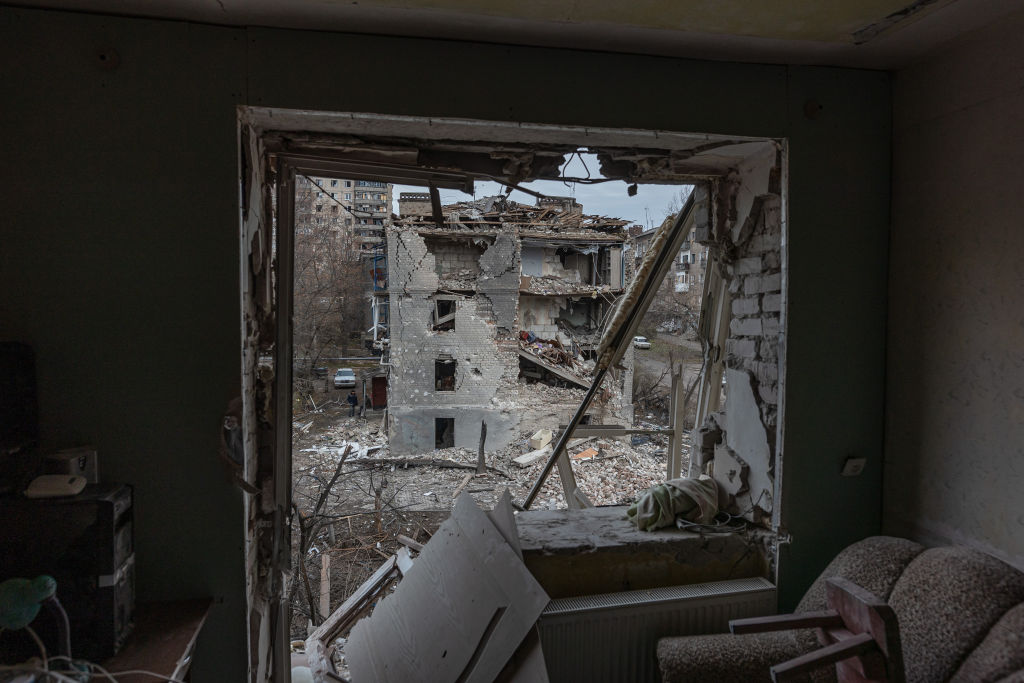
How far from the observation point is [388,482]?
24.9 feet


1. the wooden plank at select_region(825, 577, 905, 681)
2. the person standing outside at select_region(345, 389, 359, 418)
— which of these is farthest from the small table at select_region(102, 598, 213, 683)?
the person standing outside at select_region(345, 389, 359, 418)

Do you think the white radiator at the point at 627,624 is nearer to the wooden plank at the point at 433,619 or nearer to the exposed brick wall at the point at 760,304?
the wooden plank at the point at 433,619

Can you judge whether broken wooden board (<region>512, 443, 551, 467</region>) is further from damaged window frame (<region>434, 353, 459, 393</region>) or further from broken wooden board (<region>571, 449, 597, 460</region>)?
damaged window frame (<region>434, 353, 459, 393</region>)

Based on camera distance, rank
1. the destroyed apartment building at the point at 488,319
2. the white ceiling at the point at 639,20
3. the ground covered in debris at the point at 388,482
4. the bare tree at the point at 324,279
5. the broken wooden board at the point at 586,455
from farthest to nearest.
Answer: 1. the destroyed apartment building at the point at 488,319
2. the broken wooden board at the point at 586,455
3. the bare tree at the point at 324,279
4. the ground covered in debris at the point at 388,482
5. the white ceiling at the point at 639,20

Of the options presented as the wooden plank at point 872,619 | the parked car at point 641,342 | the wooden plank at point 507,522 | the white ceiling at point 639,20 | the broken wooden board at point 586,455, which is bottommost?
the broken wooden board at point 586,455

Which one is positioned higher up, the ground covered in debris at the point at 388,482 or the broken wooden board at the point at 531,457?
the ground covered in debris at the point at 388,482

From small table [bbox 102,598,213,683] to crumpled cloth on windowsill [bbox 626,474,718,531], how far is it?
1.49 meters

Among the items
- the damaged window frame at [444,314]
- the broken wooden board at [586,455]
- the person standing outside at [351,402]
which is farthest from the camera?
the person standing outside at [351,402]

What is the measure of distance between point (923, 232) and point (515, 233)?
8.92 m

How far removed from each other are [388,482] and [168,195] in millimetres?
6776

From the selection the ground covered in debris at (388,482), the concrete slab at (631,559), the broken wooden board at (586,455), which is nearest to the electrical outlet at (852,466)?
the concrete slab at (631,559)

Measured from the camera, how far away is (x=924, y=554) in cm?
148

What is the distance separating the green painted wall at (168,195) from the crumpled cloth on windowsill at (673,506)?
4.55 ft

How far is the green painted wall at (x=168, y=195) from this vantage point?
1.34 metres
